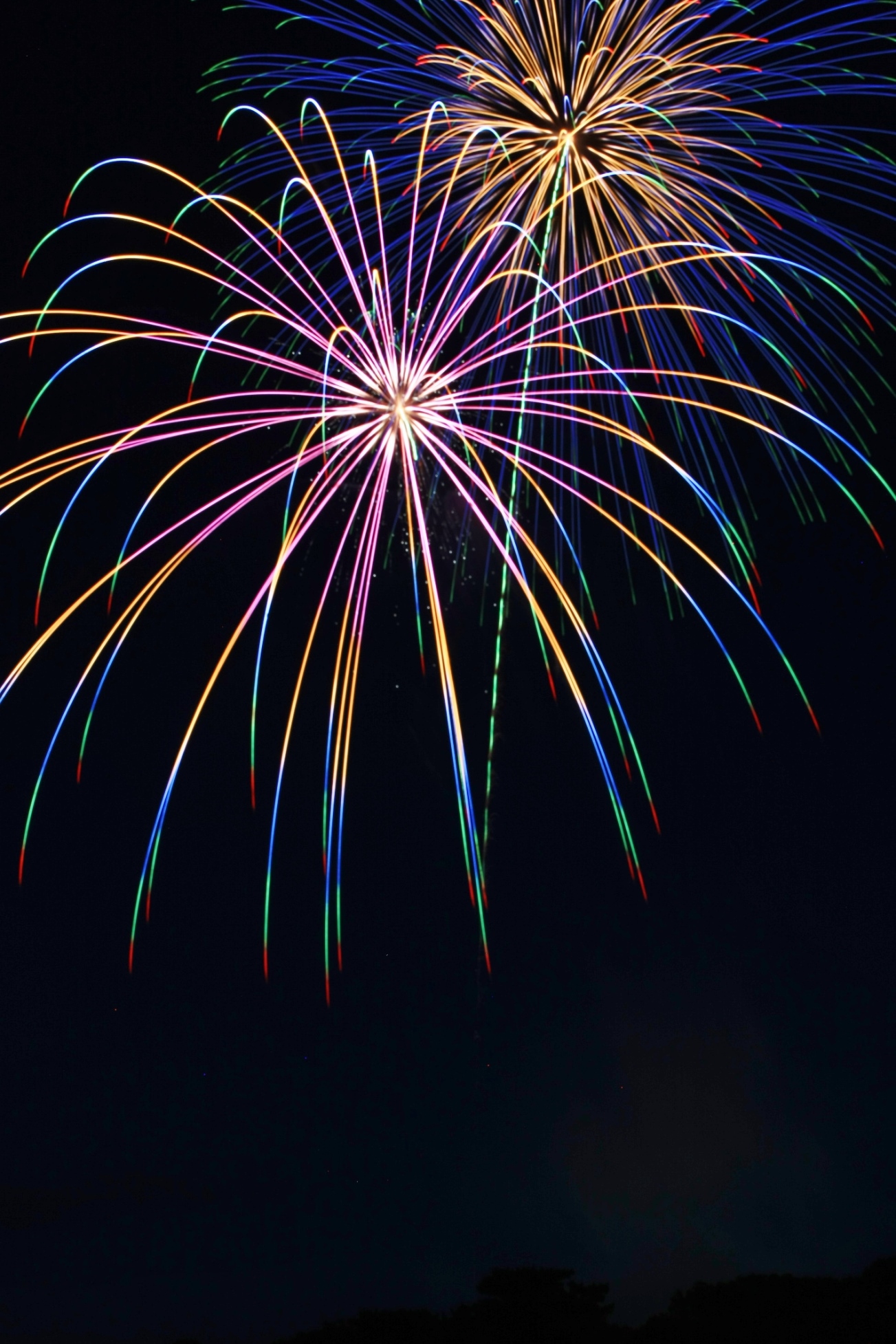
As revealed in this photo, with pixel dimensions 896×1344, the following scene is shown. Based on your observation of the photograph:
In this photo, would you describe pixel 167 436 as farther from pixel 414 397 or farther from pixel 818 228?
pixel 818 228

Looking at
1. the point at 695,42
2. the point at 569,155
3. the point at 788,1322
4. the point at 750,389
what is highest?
the point at 695,42

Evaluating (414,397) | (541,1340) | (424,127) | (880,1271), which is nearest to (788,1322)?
(880,1271)

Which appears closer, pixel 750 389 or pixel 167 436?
pixel 750 389

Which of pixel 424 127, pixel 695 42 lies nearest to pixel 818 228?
pixel 695 42

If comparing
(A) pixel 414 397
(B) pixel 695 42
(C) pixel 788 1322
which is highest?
(B) pixel 695 42

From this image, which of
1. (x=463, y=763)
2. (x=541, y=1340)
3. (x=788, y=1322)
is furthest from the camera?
(x=541, y=1340)

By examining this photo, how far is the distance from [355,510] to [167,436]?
2.20 metres

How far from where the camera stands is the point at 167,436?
12.8 m

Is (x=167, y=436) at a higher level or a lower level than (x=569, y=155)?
lower

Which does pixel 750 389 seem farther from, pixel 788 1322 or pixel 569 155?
pixel 788 1322

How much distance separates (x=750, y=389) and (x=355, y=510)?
14.7ft

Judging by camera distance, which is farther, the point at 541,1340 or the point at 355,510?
the point at 541,1340

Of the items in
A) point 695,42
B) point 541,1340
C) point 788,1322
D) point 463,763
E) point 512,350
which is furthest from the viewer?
point 541,1340

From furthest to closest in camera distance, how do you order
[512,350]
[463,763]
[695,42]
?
[695,42] < [512,350] < [463,763]
